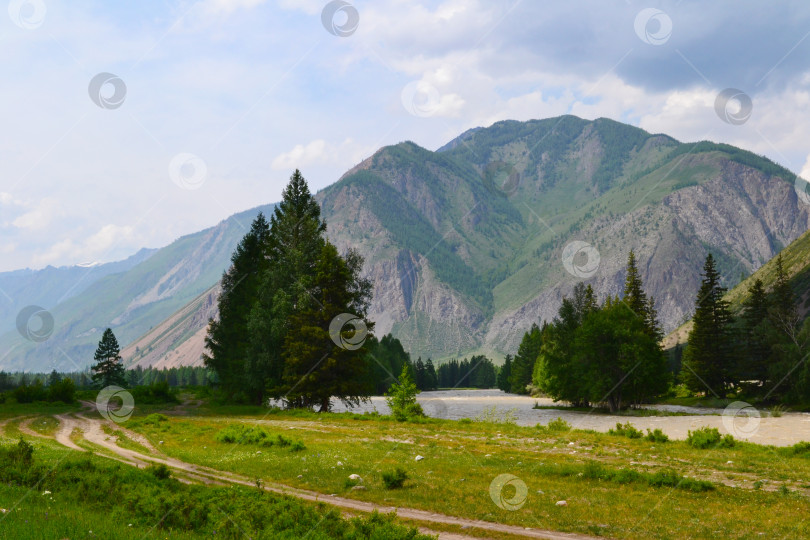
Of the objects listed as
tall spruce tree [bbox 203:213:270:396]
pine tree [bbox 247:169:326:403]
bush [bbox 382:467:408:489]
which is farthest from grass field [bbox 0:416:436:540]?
tall spruce tree [bbox 203:213:270:396]

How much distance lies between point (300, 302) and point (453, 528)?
1528 inches

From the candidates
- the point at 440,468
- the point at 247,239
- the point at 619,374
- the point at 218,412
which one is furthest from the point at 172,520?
the point at 619,374

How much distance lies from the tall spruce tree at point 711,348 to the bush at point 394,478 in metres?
87.2

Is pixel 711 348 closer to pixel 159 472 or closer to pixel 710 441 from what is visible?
pixel 710 441

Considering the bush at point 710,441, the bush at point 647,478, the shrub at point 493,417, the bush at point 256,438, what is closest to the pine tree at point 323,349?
the shrub at point 493,417

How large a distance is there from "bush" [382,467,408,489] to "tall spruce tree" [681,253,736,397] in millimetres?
87160

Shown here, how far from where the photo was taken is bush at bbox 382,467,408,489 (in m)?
19.8

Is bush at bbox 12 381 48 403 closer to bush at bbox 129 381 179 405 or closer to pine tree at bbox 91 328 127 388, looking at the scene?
bush at bbox 129 381 179 405

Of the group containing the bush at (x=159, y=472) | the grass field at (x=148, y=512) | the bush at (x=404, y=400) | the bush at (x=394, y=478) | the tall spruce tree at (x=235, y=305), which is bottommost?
the bush at (x=404, y=400)

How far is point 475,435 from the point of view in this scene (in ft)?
127

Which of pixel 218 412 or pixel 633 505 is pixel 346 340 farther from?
pixel 633 505

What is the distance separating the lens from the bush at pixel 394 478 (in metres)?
19.8

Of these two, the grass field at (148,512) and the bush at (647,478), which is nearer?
the grass field at (148,512)

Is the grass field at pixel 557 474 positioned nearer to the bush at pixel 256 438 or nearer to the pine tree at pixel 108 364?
the bush at pixel 256 438
